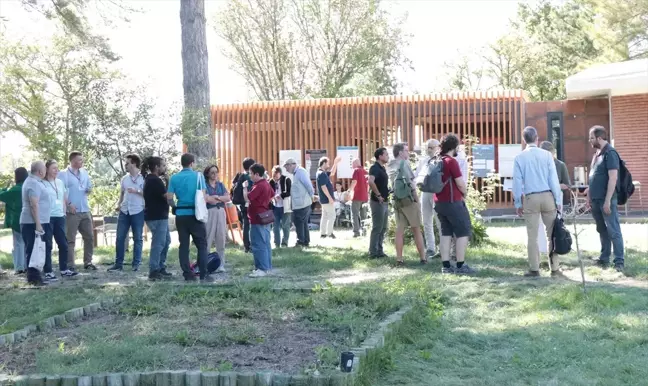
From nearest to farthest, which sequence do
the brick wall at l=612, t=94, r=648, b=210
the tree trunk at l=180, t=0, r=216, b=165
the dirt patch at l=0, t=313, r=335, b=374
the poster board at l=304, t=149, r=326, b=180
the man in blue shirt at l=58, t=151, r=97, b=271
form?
the dirt patch at l=0, t=313, r=335, b=374, the man in blue shirt at l=58, t=151, r=97, b=271, the tree trunk at l=180, t=0, r=216, b=165, the brick wall at l=612, t=94, r=648, b=210, the poster board at l=304, t=149, r=326, b=180

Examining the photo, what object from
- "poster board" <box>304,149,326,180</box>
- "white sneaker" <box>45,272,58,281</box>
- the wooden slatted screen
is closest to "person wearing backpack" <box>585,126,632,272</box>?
"white sneaker" <box>45,272,58,281</box>

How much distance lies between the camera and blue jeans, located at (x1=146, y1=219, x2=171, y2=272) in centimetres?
1084

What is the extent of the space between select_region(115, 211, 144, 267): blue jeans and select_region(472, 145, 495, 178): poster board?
11.7 metres

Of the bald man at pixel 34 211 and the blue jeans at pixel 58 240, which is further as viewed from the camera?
the blue jeans at pixel 58 240

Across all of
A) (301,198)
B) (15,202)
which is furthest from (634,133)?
(15,202)

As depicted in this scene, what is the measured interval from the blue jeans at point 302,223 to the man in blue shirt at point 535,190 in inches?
219

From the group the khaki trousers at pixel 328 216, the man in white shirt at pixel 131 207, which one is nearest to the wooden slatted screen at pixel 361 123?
the khaki trousers at pixel 328 216

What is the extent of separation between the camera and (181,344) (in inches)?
236

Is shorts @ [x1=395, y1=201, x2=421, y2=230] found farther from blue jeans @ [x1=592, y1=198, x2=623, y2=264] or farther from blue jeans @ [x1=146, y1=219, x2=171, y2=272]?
blue jeans @ [x1=146, y1=219, x2=171, y2=272]

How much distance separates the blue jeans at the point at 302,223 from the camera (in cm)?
1475

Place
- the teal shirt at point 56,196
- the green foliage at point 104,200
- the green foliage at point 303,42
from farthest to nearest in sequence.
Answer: the green foliage at point 303,42 → the green foliage at point 104,200 → the teal shirt at point 56,196

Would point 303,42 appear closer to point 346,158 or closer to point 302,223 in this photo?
point 346,158

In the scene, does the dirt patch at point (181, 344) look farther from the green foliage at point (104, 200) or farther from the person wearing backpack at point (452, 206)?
the green foliage at point (104, 200)

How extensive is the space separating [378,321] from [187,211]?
13.8 ft
